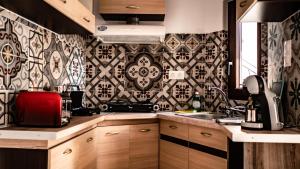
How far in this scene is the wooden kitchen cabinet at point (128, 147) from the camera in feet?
9.40

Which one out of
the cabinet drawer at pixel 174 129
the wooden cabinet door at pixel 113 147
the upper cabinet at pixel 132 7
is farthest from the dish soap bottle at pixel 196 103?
the upper cabinet at pixel 132 7

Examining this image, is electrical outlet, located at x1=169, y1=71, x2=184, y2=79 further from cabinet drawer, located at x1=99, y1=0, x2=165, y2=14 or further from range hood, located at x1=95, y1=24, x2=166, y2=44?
cabinet drawer, located at x1=99, y1=0, x2=165, y2=14

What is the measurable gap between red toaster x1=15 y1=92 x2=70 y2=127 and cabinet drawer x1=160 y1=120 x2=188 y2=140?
128 centimetres

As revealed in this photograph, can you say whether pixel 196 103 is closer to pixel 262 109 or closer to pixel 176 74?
pixel 176 74

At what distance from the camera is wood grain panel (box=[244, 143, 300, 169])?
1.69 meters

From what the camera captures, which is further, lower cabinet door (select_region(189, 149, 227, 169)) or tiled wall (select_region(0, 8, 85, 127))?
lower cabinet door (select_region(189, 149, 227, 169))

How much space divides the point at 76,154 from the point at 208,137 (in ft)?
3.46

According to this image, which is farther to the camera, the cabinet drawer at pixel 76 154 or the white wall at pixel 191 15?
the white wall at pixel 191 15

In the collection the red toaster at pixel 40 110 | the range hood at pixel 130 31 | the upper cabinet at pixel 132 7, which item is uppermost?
the upper cabinet at pixel 132 7

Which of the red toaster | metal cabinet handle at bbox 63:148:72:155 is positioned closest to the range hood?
the red toaster

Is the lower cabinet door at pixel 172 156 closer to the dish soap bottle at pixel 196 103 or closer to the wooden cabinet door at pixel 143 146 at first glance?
the wooden cabinet door at pixel 143 146

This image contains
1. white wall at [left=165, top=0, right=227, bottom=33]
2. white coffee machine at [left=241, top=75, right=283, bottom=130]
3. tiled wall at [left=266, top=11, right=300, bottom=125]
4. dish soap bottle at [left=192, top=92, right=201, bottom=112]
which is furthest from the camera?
white wall at [left=165, top=0, right=227, bottom=33]

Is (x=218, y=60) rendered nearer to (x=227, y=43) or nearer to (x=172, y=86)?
(x=227, y=43)

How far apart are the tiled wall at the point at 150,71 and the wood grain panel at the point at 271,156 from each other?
1.90 meters
